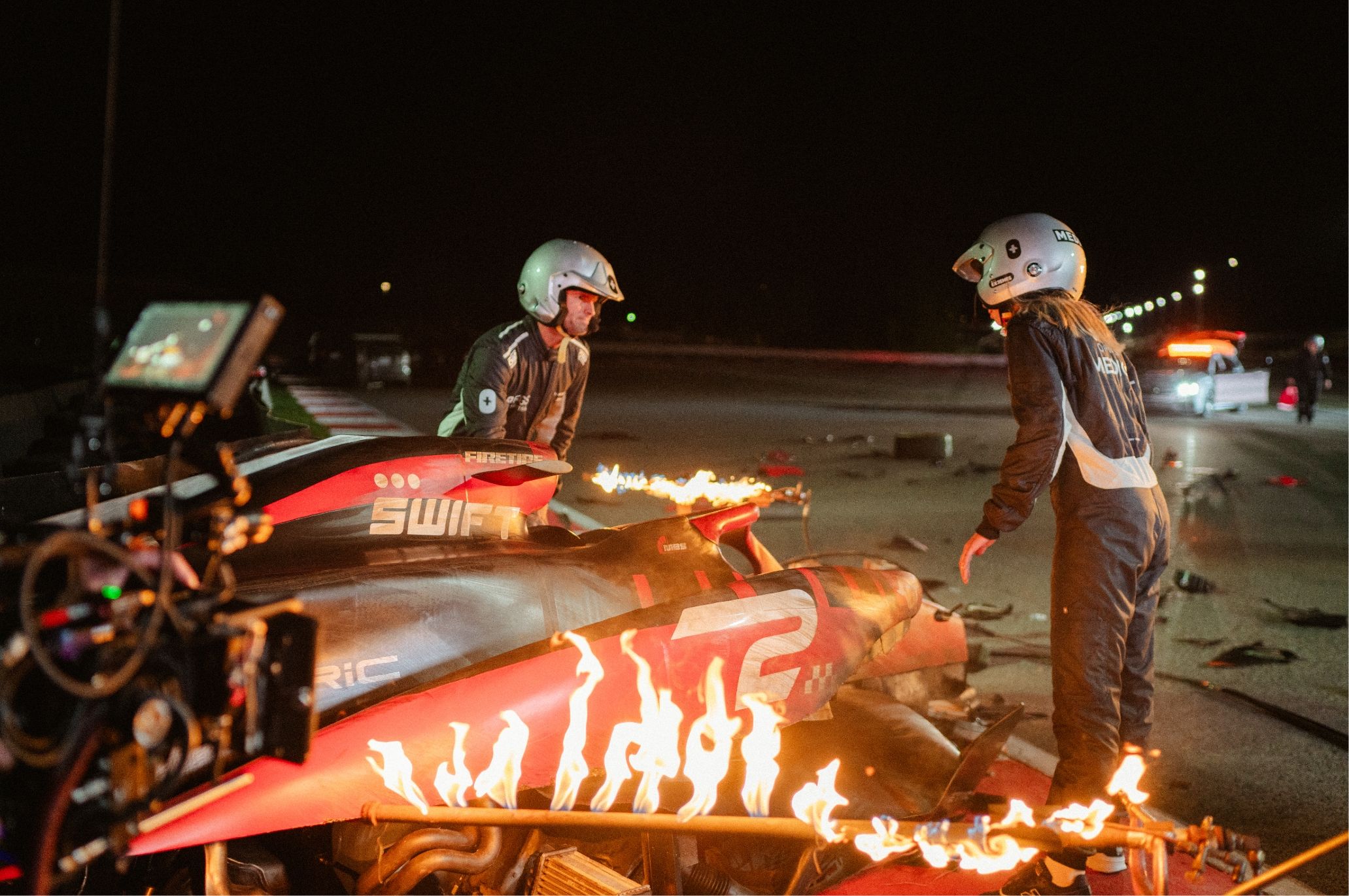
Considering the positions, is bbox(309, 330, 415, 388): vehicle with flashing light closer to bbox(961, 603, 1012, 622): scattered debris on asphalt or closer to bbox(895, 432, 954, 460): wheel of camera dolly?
bbox(895, 432, 954, 460): wheel of camera dolly

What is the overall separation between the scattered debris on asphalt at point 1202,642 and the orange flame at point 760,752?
440 centimetres

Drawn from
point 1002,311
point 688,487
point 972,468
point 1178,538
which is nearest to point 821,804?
point 688,487

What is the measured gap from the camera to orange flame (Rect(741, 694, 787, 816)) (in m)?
2.55

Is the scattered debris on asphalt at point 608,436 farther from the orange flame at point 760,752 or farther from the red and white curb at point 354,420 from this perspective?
the orange flame at point 760,752

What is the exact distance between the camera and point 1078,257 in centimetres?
388

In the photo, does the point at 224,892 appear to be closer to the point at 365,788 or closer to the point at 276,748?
the point at 365,788

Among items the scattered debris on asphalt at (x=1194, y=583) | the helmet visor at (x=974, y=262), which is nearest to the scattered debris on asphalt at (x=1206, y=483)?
the scattered debris on asphalt at (x=1194, y=583)

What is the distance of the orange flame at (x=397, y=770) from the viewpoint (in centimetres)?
232

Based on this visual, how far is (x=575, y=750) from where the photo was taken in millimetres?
2543

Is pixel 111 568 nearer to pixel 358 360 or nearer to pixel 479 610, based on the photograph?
pixel 479 610

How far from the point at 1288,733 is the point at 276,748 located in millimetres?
5065

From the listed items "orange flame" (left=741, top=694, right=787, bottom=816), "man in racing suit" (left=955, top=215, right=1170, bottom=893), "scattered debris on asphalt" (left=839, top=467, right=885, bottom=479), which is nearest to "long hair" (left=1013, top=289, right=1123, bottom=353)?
A: "man in racing suit" (left=955, top=215, right=1170, bottom=893)

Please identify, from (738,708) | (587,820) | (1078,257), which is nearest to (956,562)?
(1078,257)

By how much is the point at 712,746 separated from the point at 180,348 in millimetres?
1848
